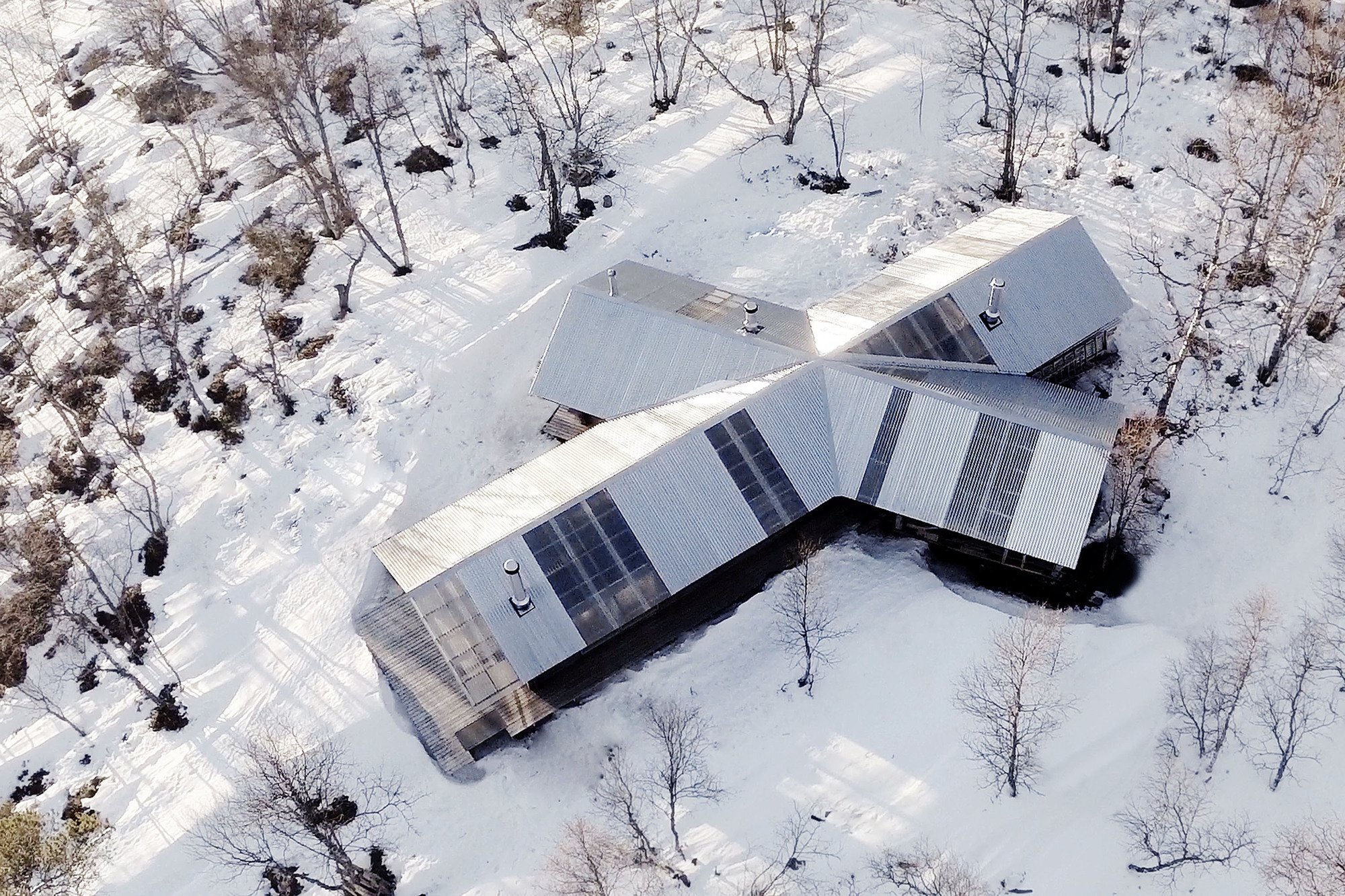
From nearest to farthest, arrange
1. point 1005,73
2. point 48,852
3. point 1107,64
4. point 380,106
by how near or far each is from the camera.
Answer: point 48,852 < point 1005,73 < point 1107,64 < point 380,106

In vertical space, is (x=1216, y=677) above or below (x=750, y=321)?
below

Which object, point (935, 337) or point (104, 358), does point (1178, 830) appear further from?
point (104, 358)

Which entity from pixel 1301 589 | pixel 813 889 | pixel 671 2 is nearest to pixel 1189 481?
pixel 1301 589

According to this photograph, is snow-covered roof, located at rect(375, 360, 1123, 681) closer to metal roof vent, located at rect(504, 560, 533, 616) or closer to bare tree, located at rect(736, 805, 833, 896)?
metal roof vent, located at rect(504, 560, 533, 616)

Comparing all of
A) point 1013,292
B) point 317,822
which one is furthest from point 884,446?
point 317,822

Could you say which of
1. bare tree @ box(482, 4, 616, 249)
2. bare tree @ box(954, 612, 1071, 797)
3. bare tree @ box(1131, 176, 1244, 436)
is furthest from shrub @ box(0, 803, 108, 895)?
bare tree @ box(1131, 176, 1244, 436)

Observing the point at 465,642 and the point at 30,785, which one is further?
the point at 30,785
